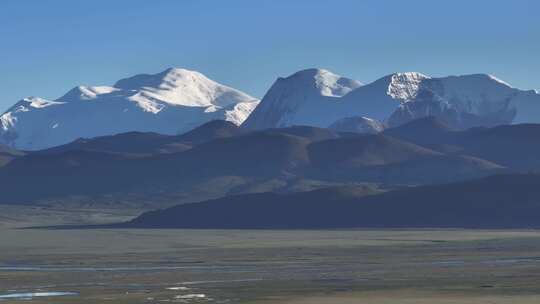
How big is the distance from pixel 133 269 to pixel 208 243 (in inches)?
2100

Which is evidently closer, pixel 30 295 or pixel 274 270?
pixel 30 295

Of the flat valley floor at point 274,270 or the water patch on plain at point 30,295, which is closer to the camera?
the flat valley floor at point 274,270

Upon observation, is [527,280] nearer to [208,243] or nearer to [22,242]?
[208,243]

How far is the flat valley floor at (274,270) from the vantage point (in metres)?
94.5

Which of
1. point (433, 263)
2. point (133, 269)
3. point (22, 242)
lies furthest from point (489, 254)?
point (22, 242)

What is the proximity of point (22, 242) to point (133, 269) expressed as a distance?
59435mm

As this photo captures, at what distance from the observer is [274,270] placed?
120000 millimetres

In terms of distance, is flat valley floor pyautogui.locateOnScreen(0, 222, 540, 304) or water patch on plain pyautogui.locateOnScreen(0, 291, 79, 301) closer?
flat valley floor pyautogui.locateOnScreen(0, 222, 540, 304)

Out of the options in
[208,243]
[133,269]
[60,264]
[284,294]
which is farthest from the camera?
[208,243]

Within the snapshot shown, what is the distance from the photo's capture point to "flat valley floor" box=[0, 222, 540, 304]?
94500mm

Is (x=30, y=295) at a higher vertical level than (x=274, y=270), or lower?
lower

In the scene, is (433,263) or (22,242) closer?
(433,263)

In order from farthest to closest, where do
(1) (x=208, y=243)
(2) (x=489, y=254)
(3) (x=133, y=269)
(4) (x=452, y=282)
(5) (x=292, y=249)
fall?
(1) (x=208, y=243), (5) (x=292, y=249), (2) (x=489, y=254), (3) (x=133, y=269), (4) (x=452, y=282)

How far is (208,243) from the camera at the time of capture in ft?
582
